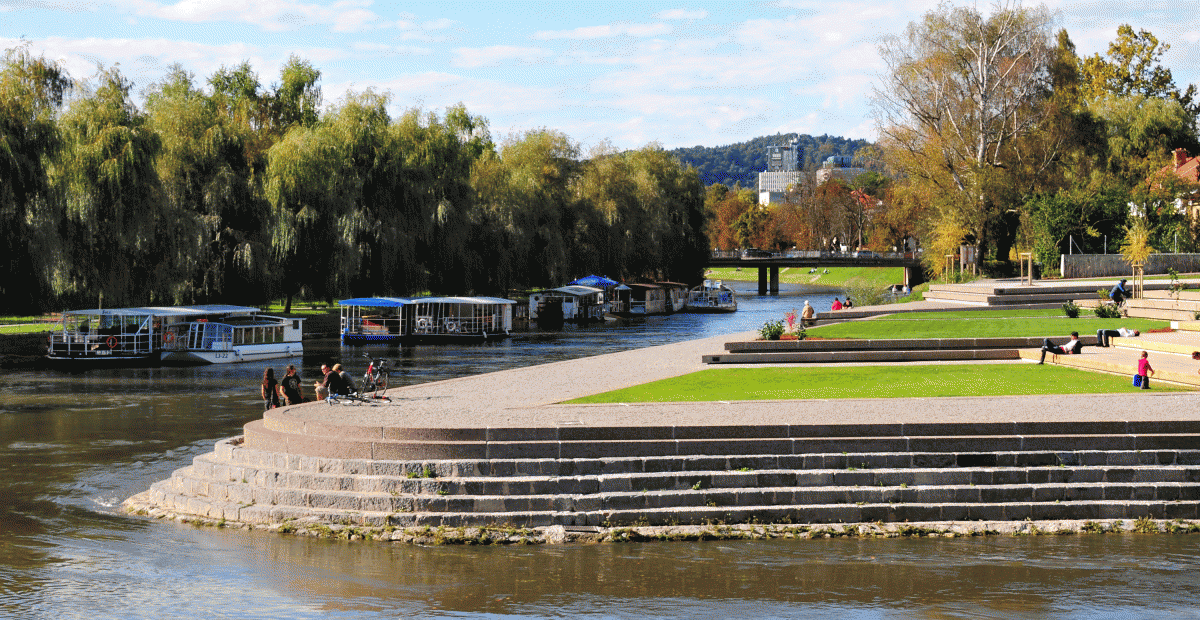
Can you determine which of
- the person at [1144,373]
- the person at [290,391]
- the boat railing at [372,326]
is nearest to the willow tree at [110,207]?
the boat railing at [372,326]

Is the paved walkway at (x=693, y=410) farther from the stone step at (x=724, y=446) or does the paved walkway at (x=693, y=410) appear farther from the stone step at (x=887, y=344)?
the stone step at (x=887, y=344)

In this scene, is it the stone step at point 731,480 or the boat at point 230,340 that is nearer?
the stone step at point 731,480

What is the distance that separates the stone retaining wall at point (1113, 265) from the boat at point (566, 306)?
105ft

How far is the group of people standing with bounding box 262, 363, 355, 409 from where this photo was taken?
20.3 meters

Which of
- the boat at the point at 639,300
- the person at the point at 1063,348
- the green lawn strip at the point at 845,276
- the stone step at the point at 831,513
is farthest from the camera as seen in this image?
the green lawn strip at the point at 845,276

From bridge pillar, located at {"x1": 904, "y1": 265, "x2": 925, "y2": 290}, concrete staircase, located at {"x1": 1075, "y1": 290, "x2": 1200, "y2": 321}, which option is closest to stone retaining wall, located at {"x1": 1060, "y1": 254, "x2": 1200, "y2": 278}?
concrete staircase, located at {"x1": 1075, "y1": 290, "x2": 1200, "y2": 321}

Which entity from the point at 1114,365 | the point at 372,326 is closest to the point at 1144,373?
the point at 1114,365

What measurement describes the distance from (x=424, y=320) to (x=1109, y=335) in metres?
36.5

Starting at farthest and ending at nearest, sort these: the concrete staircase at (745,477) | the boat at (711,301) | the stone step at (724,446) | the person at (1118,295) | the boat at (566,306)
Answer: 1. the boat at (711,301)
2. the boat at (566,306)
3. the person at (1118,295)
4. the stone step at (724,446)
5. the concrete staircase at (745,477)

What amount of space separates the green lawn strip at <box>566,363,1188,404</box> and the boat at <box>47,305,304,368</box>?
25159mm

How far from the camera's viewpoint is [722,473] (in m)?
16.2

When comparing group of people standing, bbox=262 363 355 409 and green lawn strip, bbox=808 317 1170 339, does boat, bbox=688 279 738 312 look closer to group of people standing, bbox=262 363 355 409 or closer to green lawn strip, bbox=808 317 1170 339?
green lawn strip, bbox=808 317 1170 339

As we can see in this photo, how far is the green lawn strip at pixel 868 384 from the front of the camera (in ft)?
71.2

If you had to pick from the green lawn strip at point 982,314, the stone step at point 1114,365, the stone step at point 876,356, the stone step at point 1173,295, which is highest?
the stone step at point 1173,295
